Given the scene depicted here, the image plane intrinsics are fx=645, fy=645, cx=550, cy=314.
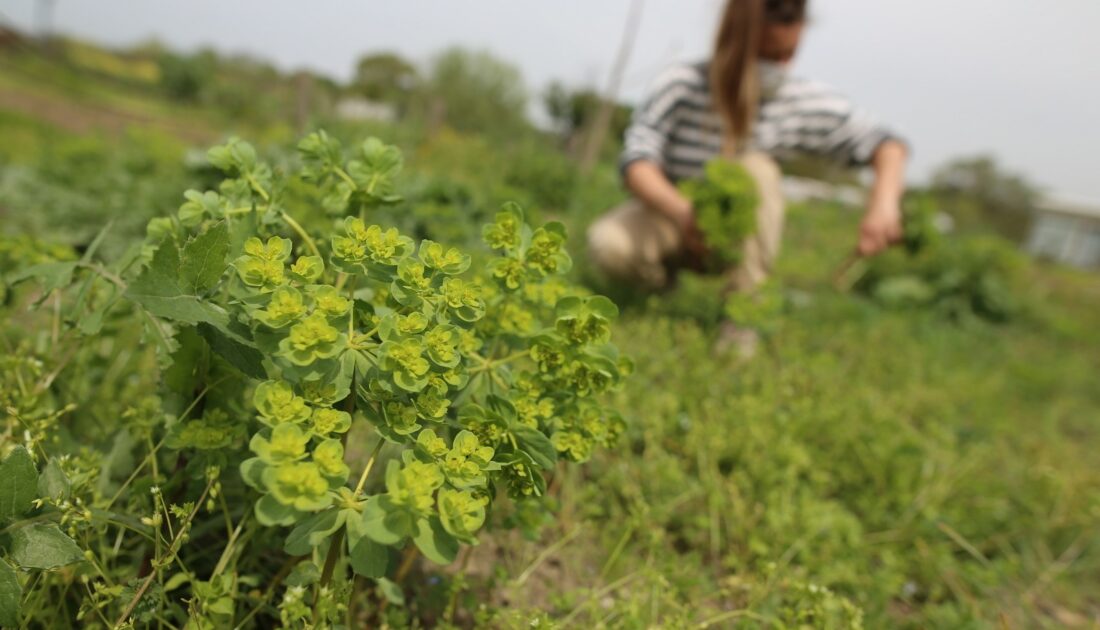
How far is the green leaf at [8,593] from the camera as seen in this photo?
728mm

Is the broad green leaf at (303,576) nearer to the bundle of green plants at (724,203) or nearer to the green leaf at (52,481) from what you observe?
the green leaf at (52,481)

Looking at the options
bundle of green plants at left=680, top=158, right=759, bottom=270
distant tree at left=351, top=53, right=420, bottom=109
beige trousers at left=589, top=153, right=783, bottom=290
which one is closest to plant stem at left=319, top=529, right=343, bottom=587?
bundle of green plants at left=680, top=158, right=759, bottom=270

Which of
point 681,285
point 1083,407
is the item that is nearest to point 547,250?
point 681,285

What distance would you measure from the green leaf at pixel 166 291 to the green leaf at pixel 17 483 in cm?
22

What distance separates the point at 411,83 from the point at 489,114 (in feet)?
36.7

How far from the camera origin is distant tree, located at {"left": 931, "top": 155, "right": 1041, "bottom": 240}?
99.3 feet

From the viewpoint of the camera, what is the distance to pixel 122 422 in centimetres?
118

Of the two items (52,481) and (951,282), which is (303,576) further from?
(951,282)

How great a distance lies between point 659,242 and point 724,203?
63 cm

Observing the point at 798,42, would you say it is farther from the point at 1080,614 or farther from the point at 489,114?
the point at 489,114

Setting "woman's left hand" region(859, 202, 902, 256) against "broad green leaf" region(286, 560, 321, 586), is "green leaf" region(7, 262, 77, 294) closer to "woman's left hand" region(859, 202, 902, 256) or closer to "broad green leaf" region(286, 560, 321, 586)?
"broad green leaf" region(286, 560, 321, 586)

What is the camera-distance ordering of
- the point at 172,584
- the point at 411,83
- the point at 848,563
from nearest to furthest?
the point at 172,584, the point at 848,563, the point at 411,83

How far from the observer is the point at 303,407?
740 millimetres

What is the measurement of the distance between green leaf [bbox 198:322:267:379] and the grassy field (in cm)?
45
